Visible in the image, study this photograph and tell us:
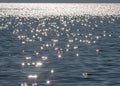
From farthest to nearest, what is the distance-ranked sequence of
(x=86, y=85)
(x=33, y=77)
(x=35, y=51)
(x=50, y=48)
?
(x=50, y=48) < (x=35, y=51) < (x=33, y=77) < (x=86, y=85)

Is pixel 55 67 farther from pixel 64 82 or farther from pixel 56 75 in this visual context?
pixel 64 82

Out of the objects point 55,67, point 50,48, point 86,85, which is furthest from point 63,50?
point 86,85

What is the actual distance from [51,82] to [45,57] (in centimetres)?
1534

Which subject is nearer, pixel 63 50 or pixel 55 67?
pixel 55 67

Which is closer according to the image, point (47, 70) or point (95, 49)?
point (47, 70)

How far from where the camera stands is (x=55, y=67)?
43.6 metres

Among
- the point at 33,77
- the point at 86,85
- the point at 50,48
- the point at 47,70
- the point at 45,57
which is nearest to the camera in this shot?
the point at 86,85

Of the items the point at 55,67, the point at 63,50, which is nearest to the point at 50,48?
the point at 63,50

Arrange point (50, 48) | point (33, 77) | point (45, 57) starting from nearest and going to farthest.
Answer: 1. point (33, 77)
2. point (45, 57)
3. point (50, 48)

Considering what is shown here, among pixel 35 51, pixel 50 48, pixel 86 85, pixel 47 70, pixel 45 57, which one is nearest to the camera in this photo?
pixel 86 85

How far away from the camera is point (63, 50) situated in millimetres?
58688

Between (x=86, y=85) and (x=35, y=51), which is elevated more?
(x=35, y=51)

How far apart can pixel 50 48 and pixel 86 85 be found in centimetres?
2698

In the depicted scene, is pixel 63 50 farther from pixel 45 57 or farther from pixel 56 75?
pixel 56 75
